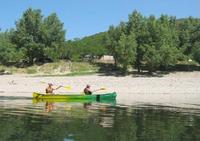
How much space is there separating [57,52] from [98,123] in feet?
191

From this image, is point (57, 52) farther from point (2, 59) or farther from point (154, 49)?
point (154, 49)

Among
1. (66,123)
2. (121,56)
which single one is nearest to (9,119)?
(66,123)

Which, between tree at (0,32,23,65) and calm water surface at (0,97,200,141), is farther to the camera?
tree at (0,32,23,65)

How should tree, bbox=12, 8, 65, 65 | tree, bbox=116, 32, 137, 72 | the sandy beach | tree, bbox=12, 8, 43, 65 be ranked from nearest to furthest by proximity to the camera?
the sandy beach
tree, bbox=116, 32, 137, 72
tree, bbox=12, 8, 65, 65
tree, bbox=12, 8, 43, 65

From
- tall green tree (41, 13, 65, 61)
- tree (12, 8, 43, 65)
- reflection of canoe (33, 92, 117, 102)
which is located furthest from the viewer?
tree (12, 8, 43, 65)

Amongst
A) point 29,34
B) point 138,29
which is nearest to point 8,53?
point 29,34

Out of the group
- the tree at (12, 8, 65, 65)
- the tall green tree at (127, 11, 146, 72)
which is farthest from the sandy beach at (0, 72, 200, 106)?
the tree at (12, 8, 65, 65)

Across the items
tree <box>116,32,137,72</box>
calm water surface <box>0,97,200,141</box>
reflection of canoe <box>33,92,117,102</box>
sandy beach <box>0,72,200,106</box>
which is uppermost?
tree <box>116,32,137,72</box>

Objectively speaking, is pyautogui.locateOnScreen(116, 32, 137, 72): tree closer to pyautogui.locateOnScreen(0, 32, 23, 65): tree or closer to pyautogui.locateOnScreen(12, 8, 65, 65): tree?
pyautogui.locateOnScreen(12, 8, 65, 65): tree

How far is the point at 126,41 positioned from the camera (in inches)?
3088

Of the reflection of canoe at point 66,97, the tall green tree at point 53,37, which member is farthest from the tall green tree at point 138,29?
the reflection of canoe at point 66,97

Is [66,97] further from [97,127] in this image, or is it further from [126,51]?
[126,51]

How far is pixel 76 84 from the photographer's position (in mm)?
64062

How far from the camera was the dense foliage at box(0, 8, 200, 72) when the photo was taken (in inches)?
3076
